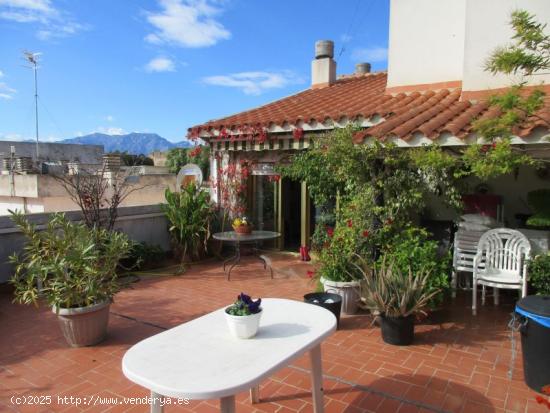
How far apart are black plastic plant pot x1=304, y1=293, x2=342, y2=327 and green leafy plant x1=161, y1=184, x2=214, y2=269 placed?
4.54m

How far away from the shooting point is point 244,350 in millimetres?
2701

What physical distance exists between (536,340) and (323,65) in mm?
11041

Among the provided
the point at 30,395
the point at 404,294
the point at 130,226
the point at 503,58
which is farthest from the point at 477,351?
the point at 130,226

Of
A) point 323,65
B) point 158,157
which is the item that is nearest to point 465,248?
point 323,65

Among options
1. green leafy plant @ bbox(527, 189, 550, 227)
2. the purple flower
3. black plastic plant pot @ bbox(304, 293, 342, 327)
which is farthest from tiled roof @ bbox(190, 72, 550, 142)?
the purple flower

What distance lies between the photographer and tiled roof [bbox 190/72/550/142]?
621cm

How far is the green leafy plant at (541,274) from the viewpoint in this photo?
5352 millimetres

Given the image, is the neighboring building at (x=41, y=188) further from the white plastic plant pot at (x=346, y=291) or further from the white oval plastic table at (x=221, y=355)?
the white oval plastic table at (x=221, y=355)

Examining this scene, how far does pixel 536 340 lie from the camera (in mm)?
3746

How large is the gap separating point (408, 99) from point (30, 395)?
8272 millimetres

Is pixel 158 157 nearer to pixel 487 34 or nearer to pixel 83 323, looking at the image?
pixel 487 34

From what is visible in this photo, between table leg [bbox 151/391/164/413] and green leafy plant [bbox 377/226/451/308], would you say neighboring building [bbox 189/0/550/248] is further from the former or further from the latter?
table leg [bbox 151/391/164/413]

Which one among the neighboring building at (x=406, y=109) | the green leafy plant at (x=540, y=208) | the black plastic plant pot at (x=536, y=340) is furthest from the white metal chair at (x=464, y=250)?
the black plastic plant pot at (x=536, y=340)

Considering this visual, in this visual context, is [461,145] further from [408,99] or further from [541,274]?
[408,99]
